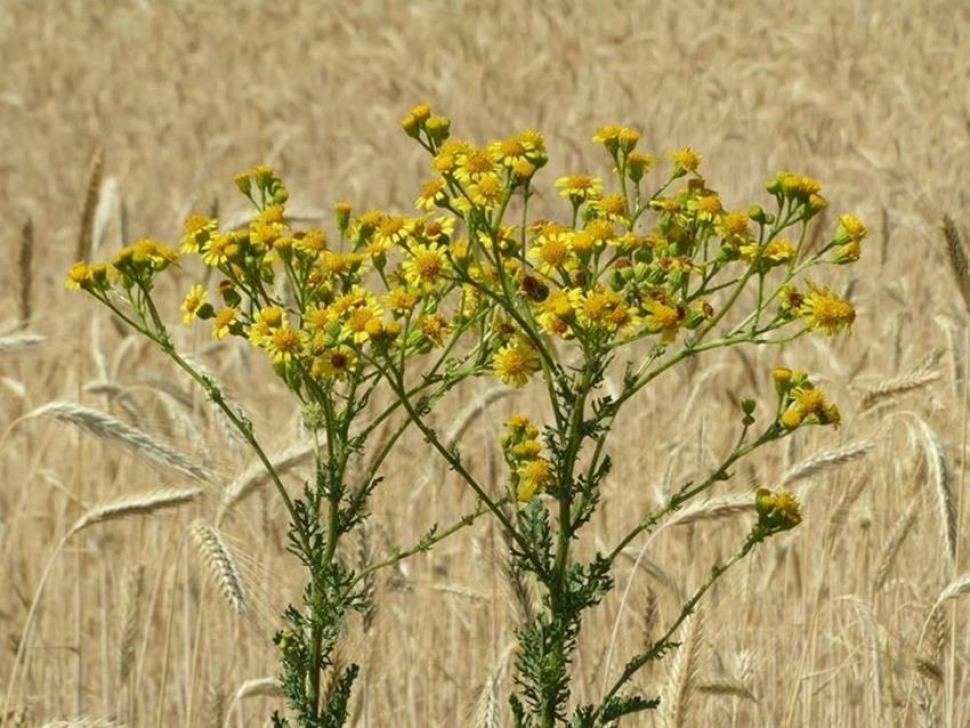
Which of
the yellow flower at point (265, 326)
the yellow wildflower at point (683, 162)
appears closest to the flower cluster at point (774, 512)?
the yellow wildflower at point (683, 162)

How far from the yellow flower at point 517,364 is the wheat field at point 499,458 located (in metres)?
0.58

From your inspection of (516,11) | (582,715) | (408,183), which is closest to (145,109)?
(516,11)

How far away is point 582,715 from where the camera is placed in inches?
71.6

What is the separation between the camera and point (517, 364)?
1.80 meters

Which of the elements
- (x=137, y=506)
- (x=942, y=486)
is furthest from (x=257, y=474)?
(x=942, y=486)

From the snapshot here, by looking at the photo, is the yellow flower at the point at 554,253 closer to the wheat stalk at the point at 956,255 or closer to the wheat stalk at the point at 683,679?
the wheat stalk at the point at 683,679

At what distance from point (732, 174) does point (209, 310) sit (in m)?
5.59

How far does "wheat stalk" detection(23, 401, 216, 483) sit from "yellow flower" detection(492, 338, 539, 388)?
2.69 ft

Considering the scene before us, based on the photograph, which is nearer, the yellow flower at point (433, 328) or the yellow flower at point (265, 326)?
the yellow flower at point (265, 326)

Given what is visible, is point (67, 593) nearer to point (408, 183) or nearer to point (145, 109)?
point (408, 183)

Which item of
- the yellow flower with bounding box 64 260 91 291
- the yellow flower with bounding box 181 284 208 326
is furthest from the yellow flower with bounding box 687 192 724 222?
the yellow flower with bounding box 64 260 91 291

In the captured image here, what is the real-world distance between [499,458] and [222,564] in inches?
71.4

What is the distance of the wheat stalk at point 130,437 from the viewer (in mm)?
2447

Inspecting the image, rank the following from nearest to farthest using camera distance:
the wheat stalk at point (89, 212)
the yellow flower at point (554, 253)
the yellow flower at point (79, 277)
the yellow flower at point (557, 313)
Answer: the yellow flower at point (557, 313) < the yellow flower at point (554, 253) < the yellow flower at point (79, 277) < the wheat stalk at point (89, 212)
